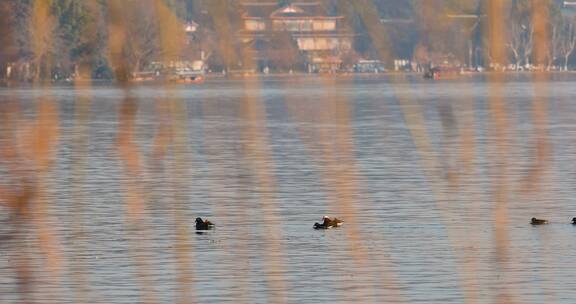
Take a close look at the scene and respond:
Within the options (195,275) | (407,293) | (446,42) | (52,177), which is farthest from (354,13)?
(52,177)

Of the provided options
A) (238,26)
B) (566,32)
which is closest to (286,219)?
(238,26)

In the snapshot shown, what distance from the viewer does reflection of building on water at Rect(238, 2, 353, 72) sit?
5.84 meters

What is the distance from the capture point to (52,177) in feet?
129

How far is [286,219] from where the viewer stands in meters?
27.6

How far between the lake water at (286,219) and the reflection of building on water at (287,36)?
219 mm

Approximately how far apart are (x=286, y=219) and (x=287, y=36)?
19955 millimetres

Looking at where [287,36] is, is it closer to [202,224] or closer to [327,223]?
[327,223]

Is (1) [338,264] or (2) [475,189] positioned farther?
(2) [475,189]

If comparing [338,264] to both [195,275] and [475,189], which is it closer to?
[195,275]

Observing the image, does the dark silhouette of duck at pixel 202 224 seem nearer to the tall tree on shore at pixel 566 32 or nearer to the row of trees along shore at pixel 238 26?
the tall tree on shore at pixel 566 32

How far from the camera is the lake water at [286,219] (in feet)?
20.4

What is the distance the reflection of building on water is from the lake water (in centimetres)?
22

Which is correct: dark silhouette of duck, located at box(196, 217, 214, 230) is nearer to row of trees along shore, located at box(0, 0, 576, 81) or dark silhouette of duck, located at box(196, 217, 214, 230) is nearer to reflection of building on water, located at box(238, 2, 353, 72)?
reflection of building on water, located at box(238, 2, 353, 72)

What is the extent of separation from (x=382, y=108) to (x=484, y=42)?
3693 inches
